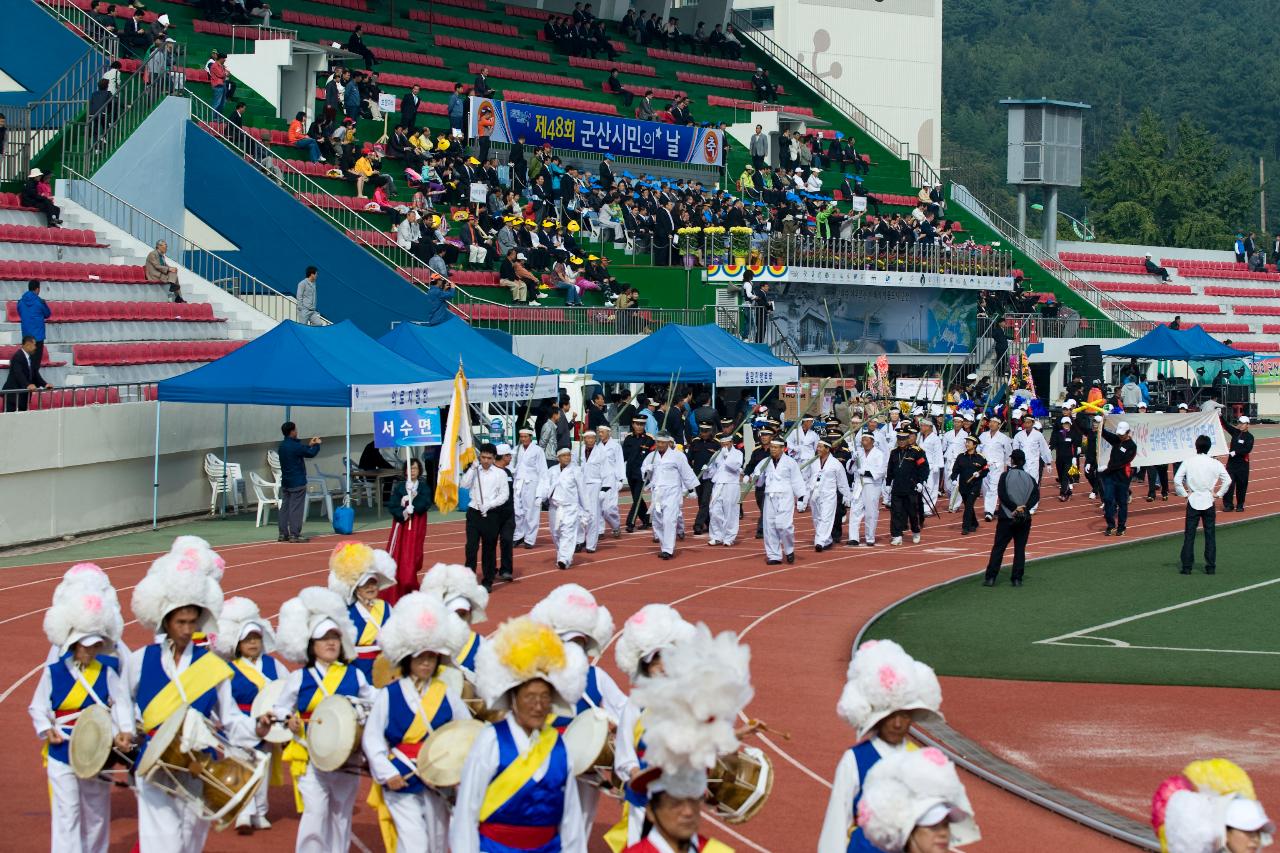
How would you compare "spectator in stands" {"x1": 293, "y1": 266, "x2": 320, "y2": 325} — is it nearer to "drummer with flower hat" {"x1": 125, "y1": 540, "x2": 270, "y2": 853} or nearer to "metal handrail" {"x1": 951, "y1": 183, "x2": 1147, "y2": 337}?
"drummer with flower hat" {"x1": 125, "y1": 540, "x2": 270, "y2": 853}

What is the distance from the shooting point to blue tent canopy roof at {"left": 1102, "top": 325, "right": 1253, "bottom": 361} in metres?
40.4

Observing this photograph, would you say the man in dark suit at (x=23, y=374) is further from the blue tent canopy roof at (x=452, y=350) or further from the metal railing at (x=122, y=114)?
the metal railing at (x=122, y=114)

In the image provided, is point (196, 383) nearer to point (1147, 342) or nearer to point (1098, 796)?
point (1098, 796)

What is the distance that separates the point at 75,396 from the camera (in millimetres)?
23594

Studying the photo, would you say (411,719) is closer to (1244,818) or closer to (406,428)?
Answer: (1244,818)

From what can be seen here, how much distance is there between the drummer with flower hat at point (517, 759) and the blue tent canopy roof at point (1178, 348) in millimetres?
35218

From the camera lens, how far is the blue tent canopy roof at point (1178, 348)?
132 ft

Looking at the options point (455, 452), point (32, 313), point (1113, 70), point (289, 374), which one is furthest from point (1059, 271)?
point (1113, 70)

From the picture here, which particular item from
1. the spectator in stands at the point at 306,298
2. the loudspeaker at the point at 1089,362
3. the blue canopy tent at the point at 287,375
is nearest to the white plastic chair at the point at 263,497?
the blue canopy tent at the point at 287,375

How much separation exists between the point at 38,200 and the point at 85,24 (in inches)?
265

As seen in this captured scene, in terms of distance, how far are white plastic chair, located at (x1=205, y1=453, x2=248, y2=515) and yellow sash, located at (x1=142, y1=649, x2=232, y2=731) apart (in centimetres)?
1689

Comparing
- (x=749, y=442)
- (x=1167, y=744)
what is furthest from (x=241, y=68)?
(x=1167, y=744)

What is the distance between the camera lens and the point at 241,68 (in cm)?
3819

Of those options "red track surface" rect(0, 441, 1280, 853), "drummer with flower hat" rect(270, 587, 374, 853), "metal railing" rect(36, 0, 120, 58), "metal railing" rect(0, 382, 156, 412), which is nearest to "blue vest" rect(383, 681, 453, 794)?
"drummer with flower hat" rect(270, 587, 374, 853)
